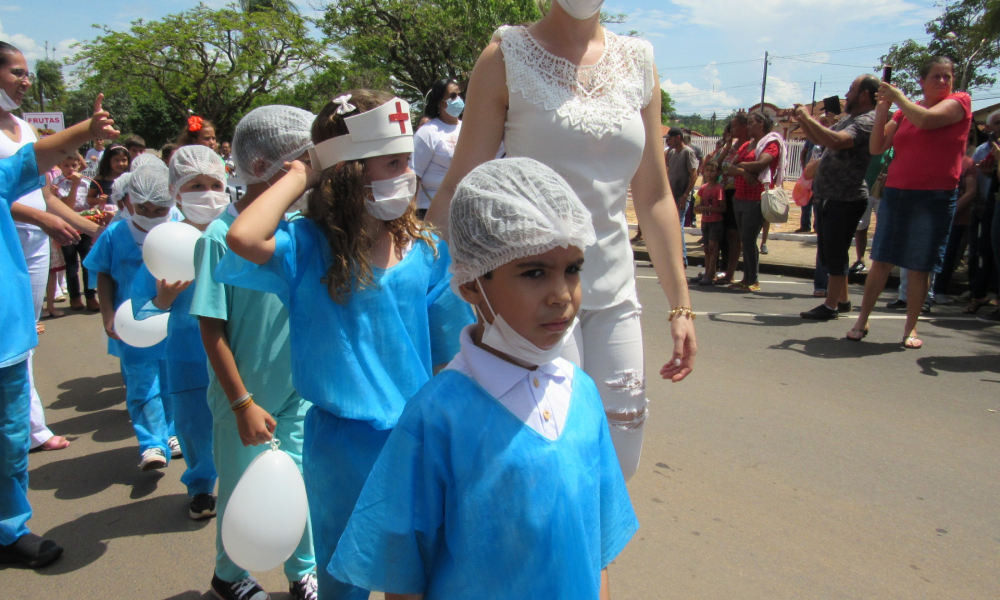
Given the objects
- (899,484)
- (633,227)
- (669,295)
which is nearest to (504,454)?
(669,295)

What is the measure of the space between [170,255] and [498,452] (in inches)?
96.7

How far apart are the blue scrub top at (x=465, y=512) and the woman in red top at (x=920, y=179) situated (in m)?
5.38

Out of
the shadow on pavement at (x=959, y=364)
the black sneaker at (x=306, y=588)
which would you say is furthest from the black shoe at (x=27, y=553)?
the shadow on pavement at (x=959, y=364)

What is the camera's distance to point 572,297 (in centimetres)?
156

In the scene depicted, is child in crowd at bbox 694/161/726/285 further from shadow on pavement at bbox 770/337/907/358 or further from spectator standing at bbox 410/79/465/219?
spectator standing at bbox 410/79/465/219

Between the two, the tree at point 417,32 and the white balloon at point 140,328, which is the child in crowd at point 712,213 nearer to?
the white balloon at point 140,328

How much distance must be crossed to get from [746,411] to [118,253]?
421 centimetres

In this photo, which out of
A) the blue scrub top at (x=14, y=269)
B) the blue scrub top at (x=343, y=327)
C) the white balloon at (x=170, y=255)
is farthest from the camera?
the white balloon at (x=170, y=255)

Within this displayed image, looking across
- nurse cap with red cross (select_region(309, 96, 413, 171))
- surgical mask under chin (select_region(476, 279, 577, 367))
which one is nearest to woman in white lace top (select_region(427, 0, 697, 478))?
nurse cap with red cross (select_region(309, 96, 413, 171))

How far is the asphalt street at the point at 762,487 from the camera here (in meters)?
2.96

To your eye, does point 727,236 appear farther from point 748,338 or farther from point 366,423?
point 366,423

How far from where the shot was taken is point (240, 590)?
279cm

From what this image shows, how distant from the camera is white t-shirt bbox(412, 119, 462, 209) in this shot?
18.3ft

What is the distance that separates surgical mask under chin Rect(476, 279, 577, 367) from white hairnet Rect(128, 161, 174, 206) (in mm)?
3440
